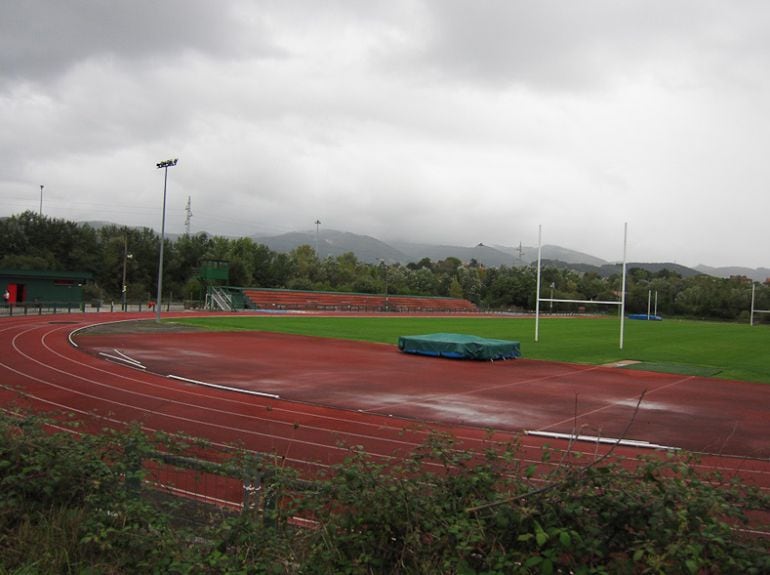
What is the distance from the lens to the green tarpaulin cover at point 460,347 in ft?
85.8

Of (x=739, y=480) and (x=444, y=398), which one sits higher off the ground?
(x=739, y=480)

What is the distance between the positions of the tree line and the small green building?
13173 millimetres

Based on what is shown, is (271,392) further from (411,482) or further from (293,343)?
(293,343)

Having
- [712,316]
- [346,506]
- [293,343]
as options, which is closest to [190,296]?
[293,343]

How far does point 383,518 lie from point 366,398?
12478 millimetres

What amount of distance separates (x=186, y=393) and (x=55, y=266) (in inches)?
3119

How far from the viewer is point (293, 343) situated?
105ft

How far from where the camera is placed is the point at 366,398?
1650 cm

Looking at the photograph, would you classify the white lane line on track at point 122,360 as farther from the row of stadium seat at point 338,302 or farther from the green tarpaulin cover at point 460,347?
the row of stadium seat at point 338,302

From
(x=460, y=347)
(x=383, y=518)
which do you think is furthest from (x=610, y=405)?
(x=383, y=518)

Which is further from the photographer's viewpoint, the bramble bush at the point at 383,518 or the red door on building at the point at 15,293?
the red door on building at the point at 15,293

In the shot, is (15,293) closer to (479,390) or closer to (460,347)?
(460,347)

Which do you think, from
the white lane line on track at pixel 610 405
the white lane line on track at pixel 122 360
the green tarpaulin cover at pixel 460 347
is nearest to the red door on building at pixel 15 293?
the white lane line on track at pixel 122 360

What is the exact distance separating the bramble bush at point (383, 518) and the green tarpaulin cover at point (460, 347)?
21429 mm
